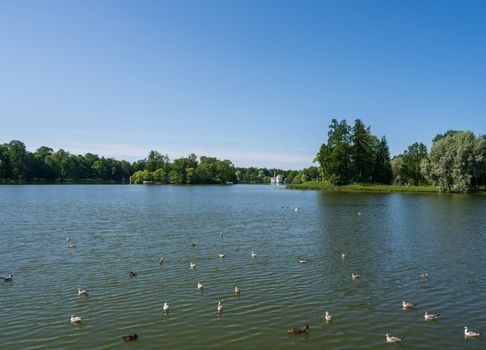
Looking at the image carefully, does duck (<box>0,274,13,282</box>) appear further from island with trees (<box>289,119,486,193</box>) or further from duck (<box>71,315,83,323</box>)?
island with trees (<box>289,119,486,193</box>)

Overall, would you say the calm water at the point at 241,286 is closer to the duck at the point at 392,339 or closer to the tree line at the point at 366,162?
the duck at the point at 392,339

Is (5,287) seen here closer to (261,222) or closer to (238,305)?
(238,305)

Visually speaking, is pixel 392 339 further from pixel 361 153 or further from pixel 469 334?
pixel 361 153

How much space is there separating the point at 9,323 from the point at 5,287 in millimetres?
5045

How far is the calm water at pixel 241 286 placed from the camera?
13586mm

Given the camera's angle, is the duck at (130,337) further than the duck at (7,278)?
No

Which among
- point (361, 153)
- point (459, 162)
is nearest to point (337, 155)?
point (361, 153)

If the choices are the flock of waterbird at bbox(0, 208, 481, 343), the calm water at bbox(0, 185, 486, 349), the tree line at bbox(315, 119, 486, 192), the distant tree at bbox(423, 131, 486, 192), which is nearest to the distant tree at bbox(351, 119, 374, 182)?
the tree line at bbox(315, 119, 486, 192)

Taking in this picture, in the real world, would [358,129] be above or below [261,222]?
above

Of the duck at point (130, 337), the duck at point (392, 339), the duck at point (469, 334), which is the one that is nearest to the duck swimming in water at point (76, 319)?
the duck at point (130, 337)

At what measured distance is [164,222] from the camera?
4322cm

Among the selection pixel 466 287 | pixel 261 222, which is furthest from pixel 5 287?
pixel 261 222

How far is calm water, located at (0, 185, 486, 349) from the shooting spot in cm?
1359

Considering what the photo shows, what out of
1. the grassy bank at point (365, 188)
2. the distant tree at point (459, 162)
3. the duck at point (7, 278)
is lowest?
the duck at point (7, 278)
